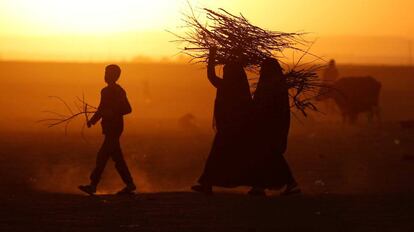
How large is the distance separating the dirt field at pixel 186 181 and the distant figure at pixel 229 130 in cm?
27

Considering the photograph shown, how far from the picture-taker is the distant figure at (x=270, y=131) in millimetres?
13062

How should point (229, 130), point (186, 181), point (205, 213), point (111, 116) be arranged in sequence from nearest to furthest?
1. point (205, 213)
2. point (229, 130)
3. point (111, 116)
4. point (186, 181)

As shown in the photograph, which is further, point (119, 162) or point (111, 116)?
point (119, 162)

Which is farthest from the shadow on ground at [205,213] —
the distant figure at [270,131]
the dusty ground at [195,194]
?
the distant figure at [270,131]

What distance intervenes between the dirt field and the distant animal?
55 centimetres

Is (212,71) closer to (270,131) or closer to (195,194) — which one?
(270,131)

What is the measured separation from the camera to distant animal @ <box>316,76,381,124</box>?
1248 inches

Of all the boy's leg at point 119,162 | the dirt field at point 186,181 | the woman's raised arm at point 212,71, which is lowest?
the dirt field at point 186,181

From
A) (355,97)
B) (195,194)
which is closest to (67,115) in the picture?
(355,97)

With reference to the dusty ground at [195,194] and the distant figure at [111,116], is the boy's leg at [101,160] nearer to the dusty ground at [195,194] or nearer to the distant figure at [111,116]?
the distant figure at [111,116]

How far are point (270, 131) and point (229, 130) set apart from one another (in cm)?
49

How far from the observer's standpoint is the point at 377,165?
19656 mm

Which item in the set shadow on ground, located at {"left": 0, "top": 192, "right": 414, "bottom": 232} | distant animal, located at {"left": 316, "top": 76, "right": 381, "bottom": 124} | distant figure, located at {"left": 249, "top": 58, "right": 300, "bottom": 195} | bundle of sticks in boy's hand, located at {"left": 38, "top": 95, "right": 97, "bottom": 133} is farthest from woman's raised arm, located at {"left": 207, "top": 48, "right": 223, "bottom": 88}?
distant animal, located at {"left": 316, "top": 76, "right": 381, "bottom": 124}

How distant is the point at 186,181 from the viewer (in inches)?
676
